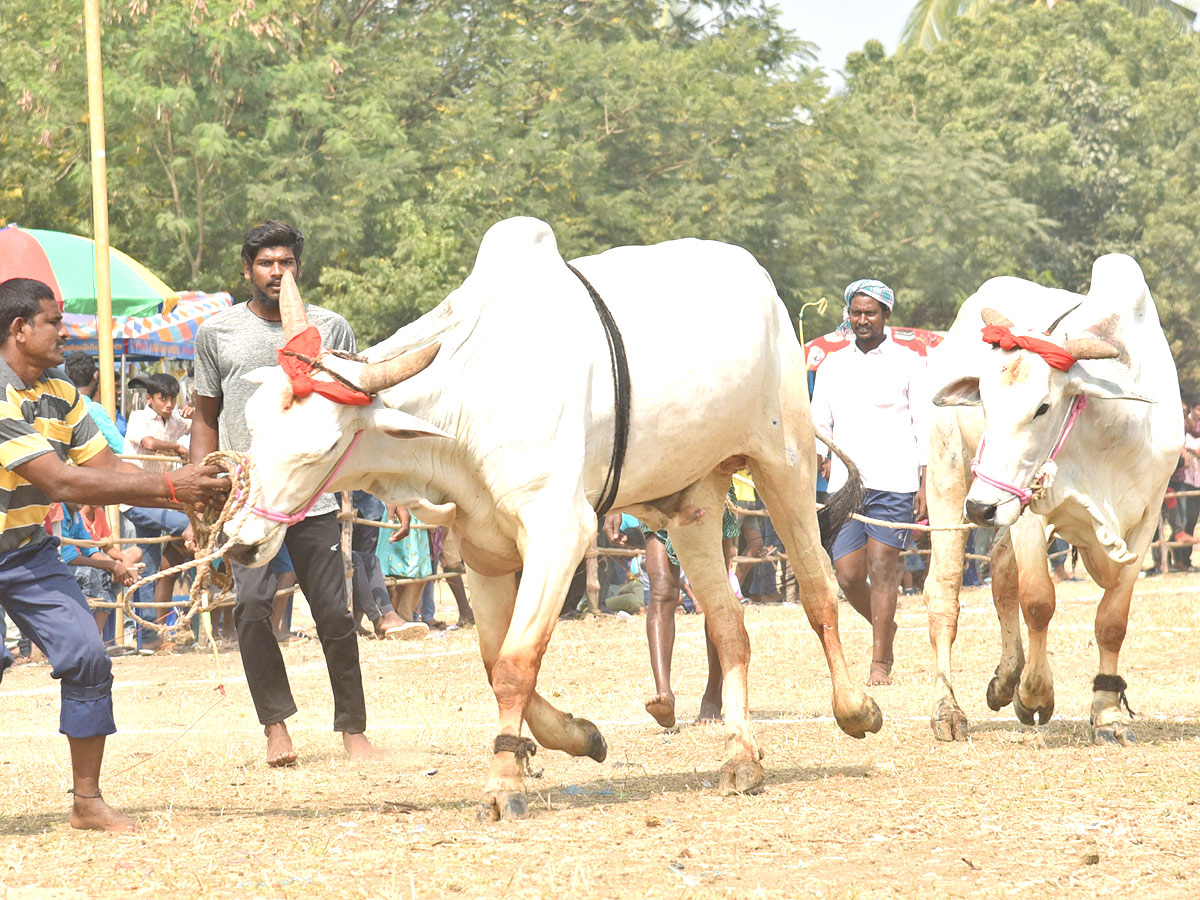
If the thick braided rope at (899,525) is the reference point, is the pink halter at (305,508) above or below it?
above

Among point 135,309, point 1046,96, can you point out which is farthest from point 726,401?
point 1046,96

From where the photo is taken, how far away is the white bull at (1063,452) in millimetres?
5848

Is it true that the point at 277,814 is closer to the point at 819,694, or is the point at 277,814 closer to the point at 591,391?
the point at 591,391

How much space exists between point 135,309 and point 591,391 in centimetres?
904

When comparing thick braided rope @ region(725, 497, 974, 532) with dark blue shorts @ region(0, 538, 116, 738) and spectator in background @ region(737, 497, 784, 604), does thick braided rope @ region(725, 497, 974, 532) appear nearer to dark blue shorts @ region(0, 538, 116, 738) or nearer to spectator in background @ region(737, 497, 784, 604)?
dark blue shorts @ region(0, 538, 116, 738)

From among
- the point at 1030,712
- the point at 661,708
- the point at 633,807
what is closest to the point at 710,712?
the point at 661,708

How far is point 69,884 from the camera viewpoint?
4105mm

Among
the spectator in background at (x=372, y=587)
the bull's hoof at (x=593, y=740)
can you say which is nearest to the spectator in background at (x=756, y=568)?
the spectator in background at (x=372, y=587)

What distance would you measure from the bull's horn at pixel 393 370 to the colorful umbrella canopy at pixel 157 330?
8.30 m

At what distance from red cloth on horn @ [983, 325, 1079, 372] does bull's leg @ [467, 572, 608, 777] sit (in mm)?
2032

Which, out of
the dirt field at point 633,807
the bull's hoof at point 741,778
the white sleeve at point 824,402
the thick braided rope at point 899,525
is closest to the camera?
the dirt field at point 633,807

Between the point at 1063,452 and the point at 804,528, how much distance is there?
3.38ft

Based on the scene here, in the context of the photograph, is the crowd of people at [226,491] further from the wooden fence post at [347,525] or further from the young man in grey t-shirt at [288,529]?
the wooden fence post at [347,525]

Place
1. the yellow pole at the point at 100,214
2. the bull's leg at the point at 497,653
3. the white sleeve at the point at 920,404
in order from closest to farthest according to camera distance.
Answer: the bull's leg at the point at 497,653
the white sleeve at the point at 920,404
the yellow pole at the point at 100,214
